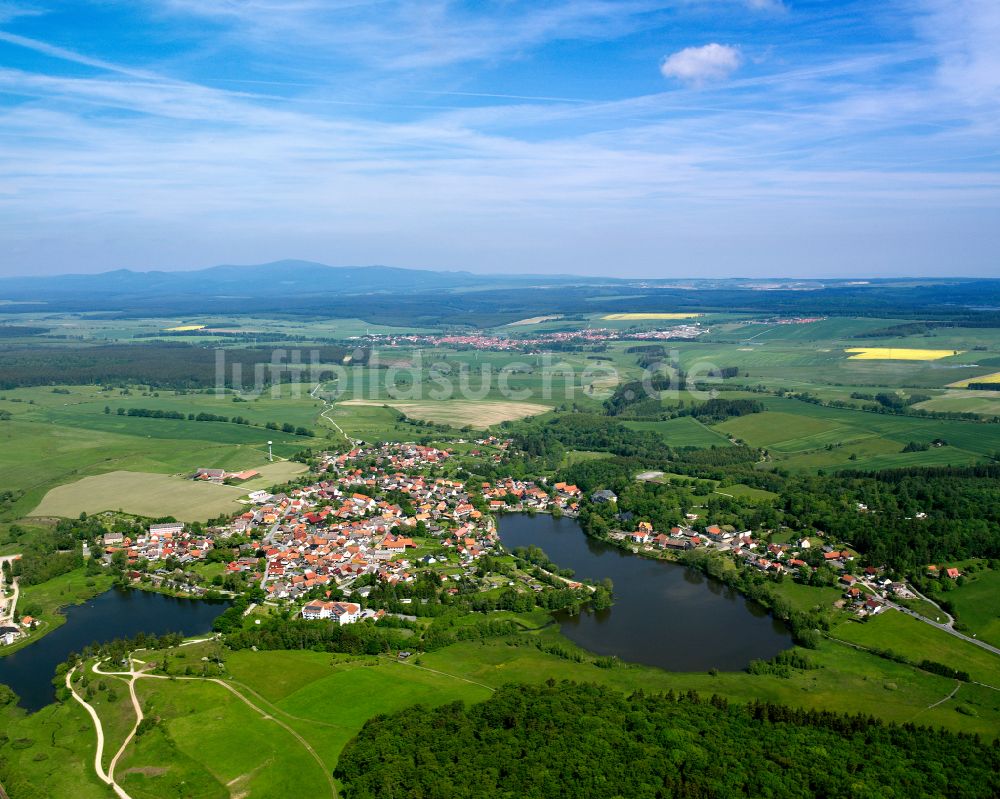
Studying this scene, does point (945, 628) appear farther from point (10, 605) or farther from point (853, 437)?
point (10, 605)

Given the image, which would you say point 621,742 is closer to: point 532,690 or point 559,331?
point 532,690

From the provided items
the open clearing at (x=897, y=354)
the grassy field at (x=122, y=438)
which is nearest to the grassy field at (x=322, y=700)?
the grassy field at (x=122, y=438)

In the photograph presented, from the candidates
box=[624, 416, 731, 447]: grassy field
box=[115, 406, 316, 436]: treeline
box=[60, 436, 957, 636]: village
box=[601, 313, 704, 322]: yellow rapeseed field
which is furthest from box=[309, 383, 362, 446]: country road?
box=[601, 313, 704, 322]: yellow rapeseed field

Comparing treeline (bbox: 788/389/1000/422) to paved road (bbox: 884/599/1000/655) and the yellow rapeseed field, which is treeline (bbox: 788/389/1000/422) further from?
the yellow rapeseed field

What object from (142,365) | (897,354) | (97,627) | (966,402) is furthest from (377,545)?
(897,354)

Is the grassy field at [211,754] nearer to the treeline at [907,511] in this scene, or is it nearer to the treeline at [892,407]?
the treeline at [907,511]

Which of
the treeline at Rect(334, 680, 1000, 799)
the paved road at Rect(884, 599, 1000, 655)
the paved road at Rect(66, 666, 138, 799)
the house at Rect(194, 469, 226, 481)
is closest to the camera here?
the treeline at Rect(334, 680, 1000, 799)

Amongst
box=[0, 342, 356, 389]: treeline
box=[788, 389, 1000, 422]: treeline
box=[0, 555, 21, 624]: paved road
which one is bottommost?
box=[0, 555, 21, 624]: paved road

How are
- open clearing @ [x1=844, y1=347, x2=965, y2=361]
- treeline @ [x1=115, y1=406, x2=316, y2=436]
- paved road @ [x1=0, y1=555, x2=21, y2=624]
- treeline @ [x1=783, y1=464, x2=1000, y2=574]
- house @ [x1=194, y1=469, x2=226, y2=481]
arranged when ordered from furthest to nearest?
1. open clearing @ [x1=844, y1=347, x2=965, y2=361]
2. treeline @ [x1=115, y1=406, x2=316, y2=436]
3. house @ [x1=194, y1=469, x2=226, y2=481]
4. treeline @ [x1=783, y1=464, x2=1000, y2=574]
5. paved road @ [x1=0, y1=555, x2=21, y2=624]
